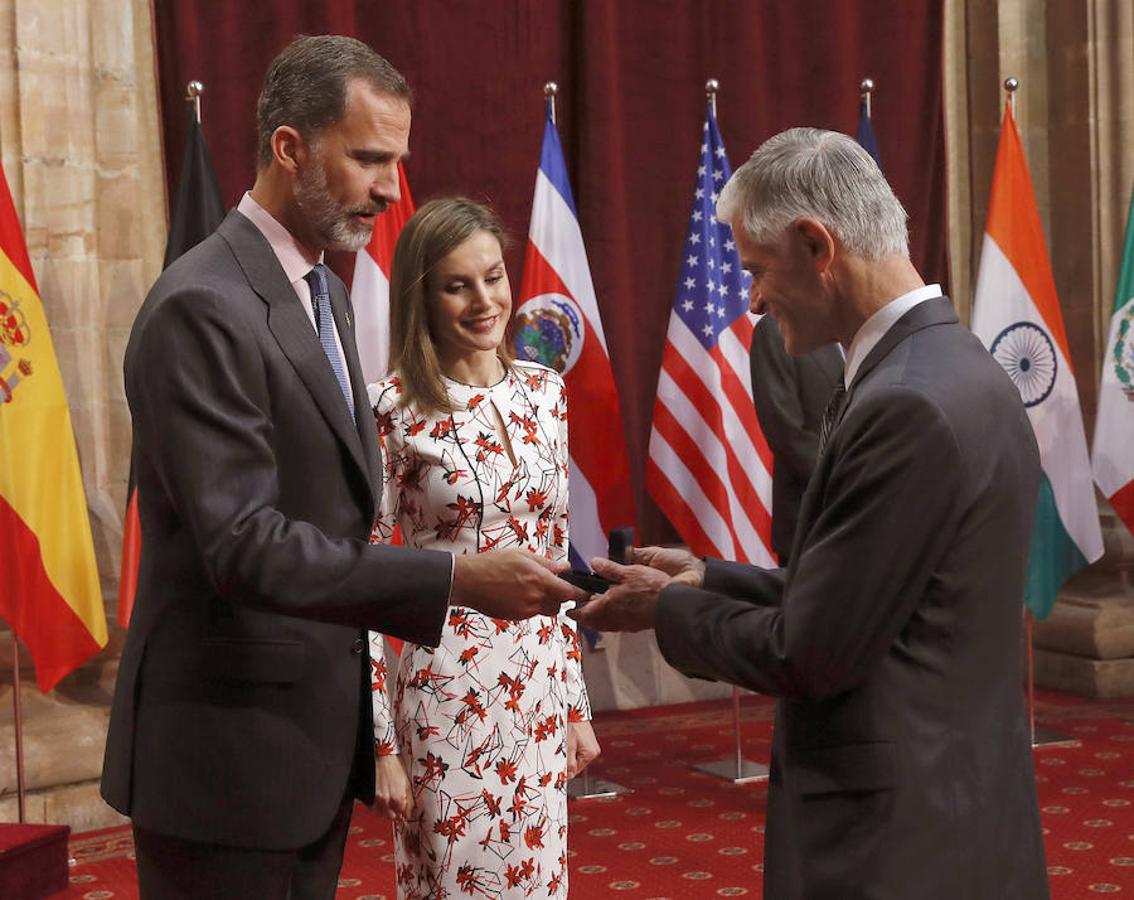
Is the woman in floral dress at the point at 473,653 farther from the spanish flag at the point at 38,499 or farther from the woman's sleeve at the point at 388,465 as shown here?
the spanish flag at the point at 38,499

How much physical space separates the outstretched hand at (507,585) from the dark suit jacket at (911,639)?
387 millimetres

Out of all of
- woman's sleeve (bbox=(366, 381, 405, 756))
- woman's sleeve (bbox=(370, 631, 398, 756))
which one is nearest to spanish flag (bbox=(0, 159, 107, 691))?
woman's sleeve (bbox=(366, 381, 405, 756))

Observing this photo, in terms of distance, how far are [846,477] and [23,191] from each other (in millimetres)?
4298

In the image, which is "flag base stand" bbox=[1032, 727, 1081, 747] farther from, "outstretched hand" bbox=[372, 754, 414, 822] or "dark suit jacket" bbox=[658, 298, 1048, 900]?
"dark suit jacket" bbox=[658, 298, 1048, 900]

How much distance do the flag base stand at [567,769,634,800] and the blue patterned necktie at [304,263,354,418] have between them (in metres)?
3.55

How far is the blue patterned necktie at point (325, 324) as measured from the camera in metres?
2.39

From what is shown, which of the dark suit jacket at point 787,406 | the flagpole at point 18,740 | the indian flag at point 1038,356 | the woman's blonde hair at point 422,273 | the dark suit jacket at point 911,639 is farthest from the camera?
the indian flag at point 1038,356

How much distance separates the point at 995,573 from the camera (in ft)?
6.55

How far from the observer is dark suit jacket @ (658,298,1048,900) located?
191cm

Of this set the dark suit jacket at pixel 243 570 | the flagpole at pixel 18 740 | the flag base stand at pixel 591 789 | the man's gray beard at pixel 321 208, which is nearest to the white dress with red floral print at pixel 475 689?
the dark suit jacket at pixel 243 570

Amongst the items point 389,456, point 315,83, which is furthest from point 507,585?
point 389,456

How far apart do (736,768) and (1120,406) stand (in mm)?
2227

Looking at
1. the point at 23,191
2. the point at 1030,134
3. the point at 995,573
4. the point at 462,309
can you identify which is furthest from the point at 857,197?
the point at 1030,134

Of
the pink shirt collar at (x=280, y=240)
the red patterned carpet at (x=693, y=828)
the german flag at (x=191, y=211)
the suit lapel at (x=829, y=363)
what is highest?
the german flag at (x=191, y=211)
